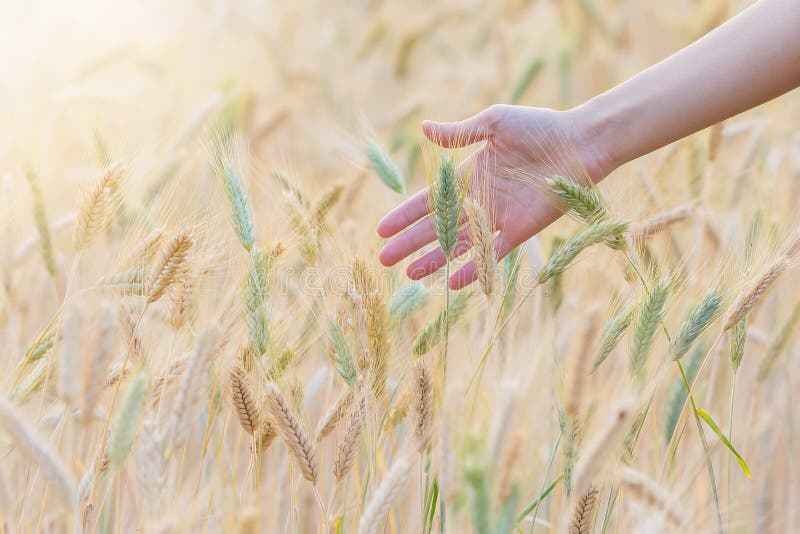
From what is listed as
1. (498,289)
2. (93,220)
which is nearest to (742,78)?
(498,289)

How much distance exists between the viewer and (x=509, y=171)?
162cm

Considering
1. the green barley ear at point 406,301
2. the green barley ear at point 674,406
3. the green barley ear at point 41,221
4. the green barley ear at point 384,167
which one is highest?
the green barley ear at point 41,221

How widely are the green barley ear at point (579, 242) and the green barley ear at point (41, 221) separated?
101 cm

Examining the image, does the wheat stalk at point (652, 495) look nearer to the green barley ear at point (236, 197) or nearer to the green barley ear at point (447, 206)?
the green barley ear at point (447, 206)

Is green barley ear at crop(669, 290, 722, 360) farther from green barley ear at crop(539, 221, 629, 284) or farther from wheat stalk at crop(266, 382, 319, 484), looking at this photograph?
wheat stalk at crop(266, 382, 319, 484)

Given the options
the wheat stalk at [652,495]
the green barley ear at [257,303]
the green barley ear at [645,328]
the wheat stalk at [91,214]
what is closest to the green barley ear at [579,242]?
the green barley ear at [645,328]

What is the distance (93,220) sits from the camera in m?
1.24

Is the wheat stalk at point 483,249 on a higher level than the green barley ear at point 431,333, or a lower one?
higher

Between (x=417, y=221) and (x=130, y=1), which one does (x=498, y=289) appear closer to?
(x=417, y=221)

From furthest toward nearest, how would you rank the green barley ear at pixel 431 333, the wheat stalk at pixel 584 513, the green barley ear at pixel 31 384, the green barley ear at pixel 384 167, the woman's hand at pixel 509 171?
the green barley ear at pixel 384 167
the woman's hand at pixel 509 171
the green barley ear at pixel 431 333
the green barley ear at pixel 31 384
the wheat stalk at pixel 584 513

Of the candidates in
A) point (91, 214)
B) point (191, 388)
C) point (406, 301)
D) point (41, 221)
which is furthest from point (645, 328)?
point (41, 221)

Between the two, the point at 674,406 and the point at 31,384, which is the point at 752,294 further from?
the point at 31,384

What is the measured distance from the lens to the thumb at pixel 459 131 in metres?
1.47

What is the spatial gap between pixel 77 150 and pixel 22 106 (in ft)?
1.00
